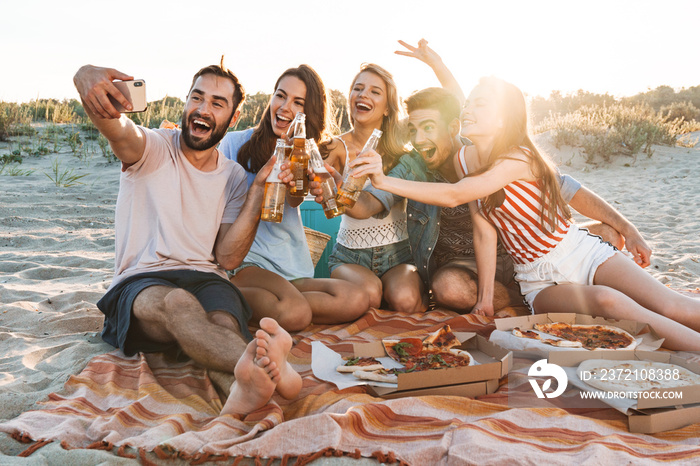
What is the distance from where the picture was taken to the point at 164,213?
3.11 meters

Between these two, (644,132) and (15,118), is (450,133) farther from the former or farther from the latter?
(15,118)

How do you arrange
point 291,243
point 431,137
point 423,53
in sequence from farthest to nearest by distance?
1. point 423,53
2. point 431,137
3. point 291,243

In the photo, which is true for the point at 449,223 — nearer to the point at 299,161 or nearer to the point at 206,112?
the point at 299,161

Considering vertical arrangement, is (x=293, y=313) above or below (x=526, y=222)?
below

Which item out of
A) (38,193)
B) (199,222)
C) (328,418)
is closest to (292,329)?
(199,222)

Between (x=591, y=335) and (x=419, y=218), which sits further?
(x=419, y=218)

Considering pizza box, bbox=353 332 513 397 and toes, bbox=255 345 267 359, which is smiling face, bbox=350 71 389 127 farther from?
toes, bbox=255 345 267 359

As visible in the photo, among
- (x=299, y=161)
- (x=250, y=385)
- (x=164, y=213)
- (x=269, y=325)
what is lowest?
(x=250, y=385)

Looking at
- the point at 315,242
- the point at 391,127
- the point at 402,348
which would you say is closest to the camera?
the point at 402,348

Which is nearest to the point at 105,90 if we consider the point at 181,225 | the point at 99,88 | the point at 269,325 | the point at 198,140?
the point at 99,88

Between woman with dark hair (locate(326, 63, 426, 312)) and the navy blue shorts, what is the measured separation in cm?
120

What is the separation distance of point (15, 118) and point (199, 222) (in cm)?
1131

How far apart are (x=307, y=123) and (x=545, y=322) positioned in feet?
6.66

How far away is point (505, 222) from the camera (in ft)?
11.7
